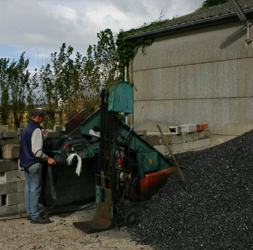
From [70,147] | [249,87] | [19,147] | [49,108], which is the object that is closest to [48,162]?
[70,147]

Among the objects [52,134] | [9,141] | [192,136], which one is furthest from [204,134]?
[9,141]

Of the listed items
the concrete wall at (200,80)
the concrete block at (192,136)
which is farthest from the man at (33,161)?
the concrete wall at (200,80)

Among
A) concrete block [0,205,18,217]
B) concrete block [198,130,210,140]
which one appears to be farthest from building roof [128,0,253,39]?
concrete block [0,205,18,217]

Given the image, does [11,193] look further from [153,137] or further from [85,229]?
[153,137]

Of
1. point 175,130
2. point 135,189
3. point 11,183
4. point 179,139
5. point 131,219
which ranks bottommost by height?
point 131,219

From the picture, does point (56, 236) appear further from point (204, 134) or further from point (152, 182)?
point (204, 134)

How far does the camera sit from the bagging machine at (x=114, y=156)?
462cm

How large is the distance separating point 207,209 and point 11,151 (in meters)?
3.44

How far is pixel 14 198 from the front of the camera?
526 cm

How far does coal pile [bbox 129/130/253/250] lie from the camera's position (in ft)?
12.5

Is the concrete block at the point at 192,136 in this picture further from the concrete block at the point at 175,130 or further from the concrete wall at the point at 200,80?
the concrete wall at the point at 200,80

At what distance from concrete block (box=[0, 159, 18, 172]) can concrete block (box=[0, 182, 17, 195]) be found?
0.24 m

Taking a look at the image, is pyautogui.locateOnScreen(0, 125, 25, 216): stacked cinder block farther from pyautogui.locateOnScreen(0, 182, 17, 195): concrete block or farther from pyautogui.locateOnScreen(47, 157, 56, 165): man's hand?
pyautogui.locateOnScreen(47, 157, 56, 165): man's hand

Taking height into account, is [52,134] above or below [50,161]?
above
